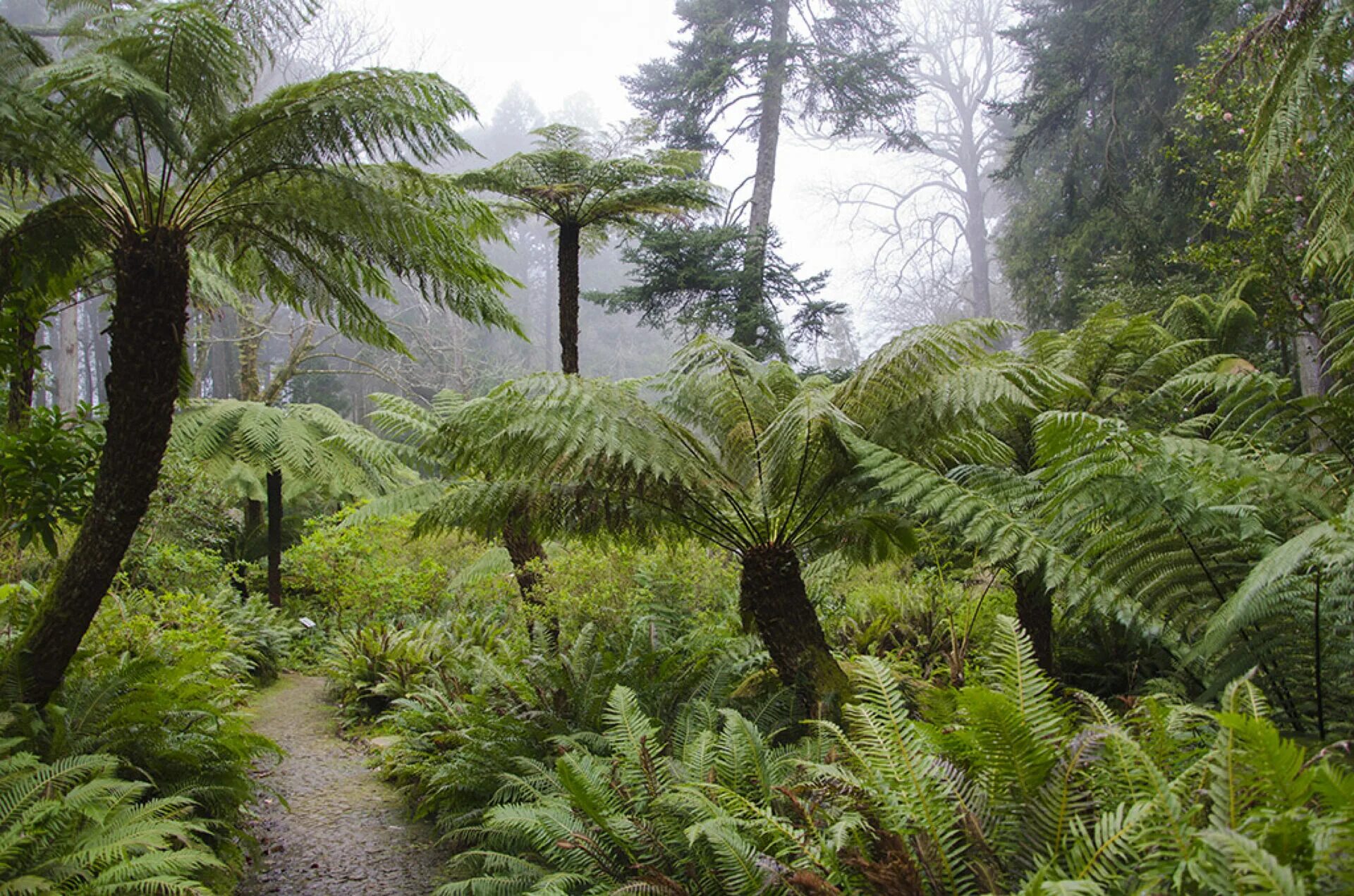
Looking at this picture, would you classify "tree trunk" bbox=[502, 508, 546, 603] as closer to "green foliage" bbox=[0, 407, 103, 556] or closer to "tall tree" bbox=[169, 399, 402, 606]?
"tall tree" bbox=[169, 399, 402, 606]

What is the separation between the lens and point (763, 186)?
10.0 metres

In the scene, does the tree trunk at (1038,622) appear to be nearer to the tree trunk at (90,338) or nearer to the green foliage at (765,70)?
the green foliage at (765,70)

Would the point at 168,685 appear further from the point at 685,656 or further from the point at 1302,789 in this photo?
the point at 1302,789

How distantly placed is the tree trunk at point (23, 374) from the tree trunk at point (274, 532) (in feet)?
11.8

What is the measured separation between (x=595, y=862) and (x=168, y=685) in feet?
6.82

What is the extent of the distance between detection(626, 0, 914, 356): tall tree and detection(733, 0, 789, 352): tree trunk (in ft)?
0.04

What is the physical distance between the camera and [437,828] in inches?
133

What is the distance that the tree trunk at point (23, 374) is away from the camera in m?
3.19

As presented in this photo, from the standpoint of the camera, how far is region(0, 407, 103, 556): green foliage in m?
2.97

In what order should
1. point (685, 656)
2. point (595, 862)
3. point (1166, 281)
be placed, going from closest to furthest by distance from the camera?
point (595, 862), point (685, 656), point (1166, 281)

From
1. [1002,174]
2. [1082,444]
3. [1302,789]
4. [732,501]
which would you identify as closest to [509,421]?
[732,501]

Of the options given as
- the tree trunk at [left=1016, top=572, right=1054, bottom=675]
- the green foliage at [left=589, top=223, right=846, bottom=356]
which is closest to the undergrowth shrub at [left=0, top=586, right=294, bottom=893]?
the tree trunk at [left=1016, top=572, right=1054, bottom=675]

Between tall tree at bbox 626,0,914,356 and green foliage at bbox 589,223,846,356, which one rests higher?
tall tree at bbox 626,0,914,356

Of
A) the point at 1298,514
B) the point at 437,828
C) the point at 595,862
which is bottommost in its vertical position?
the point at 437,828
